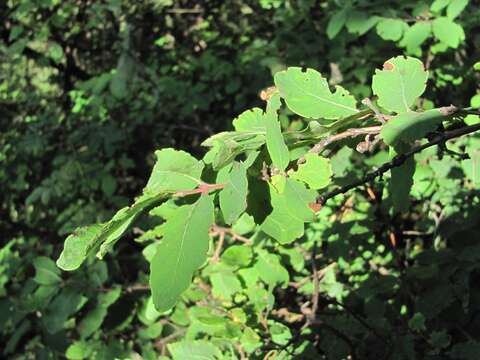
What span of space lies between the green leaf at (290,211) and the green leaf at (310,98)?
0.13m

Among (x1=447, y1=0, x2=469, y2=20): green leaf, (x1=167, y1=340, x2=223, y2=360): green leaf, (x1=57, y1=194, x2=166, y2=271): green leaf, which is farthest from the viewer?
(x1=447, y1=0, x2=469, y2=20): green leaf

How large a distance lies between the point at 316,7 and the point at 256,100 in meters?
0.76

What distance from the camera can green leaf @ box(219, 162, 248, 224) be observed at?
3.00 ft

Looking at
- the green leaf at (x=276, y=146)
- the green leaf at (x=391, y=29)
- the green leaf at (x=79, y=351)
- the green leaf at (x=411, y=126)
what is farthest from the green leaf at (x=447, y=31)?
the green leaf at (x=79, y=351)

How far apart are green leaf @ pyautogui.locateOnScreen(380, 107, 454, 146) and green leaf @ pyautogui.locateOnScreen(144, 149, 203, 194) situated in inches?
12.5

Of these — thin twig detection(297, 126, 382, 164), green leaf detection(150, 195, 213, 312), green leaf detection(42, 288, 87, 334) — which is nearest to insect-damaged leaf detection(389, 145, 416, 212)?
thin twig detection(297, 126, 382, 164)

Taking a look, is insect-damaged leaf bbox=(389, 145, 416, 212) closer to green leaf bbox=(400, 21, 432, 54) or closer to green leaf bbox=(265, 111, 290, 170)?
green leaf bbox=(265, 111, 290, 170)

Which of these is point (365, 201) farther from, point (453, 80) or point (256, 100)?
point (256, 100)

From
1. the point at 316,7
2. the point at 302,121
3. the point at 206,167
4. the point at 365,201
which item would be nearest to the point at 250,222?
the point at 365,201

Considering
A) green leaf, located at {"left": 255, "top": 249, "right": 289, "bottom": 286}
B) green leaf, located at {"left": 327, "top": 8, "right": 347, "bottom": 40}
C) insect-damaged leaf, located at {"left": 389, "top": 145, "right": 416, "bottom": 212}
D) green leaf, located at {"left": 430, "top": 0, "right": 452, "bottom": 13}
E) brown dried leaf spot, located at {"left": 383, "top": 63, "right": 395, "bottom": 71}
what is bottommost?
green leaf, located at {"left": 255, "top": 249, "right": 289, "bottom": 286}

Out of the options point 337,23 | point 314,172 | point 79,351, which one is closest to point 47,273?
A: point 79,351

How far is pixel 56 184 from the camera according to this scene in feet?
11.8

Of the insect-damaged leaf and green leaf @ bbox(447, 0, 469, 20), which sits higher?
the insect-damaged leaf

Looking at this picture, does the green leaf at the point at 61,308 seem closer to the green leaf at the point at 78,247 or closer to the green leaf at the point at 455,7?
the green leaf at the point at 78,247
